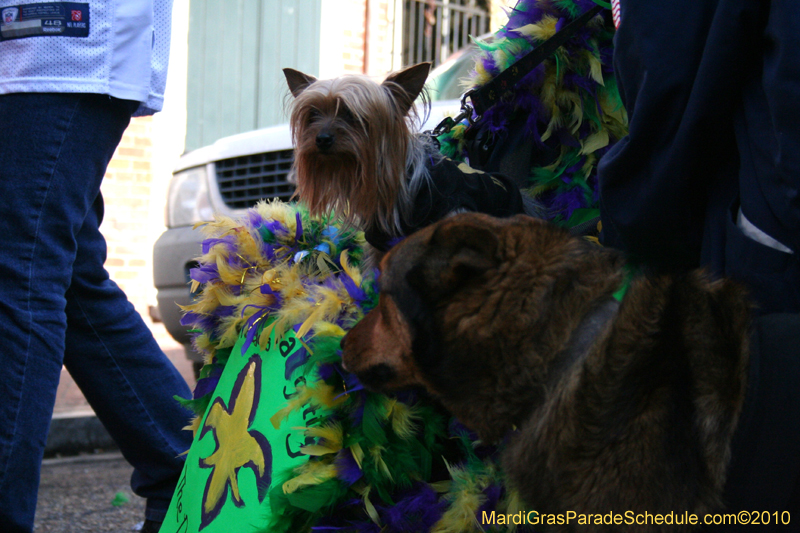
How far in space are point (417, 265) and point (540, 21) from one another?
1460mm

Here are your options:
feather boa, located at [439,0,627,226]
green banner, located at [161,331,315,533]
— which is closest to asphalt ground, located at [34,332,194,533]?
green banner, located at [161,331,315,533]

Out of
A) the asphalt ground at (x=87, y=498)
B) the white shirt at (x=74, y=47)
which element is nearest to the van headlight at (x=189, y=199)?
the asphalt ground at (x=87, y=498)

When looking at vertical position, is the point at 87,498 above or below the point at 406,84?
below

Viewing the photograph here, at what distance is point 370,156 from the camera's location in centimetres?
281

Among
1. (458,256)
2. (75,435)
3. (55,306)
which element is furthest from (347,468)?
(75,435)

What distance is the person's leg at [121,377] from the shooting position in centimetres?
249

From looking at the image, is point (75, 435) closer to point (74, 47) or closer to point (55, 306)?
point (55, 306)

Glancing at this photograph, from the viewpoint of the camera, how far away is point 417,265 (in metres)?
1.48

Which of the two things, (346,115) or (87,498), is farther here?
(87,498)

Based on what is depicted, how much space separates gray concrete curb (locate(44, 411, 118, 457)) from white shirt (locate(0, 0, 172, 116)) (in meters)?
2.54

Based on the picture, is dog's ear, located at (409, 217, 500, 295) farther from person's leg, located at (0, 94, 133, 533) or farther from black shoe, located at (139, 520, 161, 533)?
black shoe, located at (139, 520, 161, 533)

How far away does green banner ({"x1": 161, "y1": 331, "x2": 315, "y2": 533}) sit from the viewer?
1881 millimetres

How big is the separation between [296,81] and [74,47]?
102 centimetres

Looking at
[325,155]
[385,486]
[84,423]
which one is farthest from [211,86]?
[385,486]
